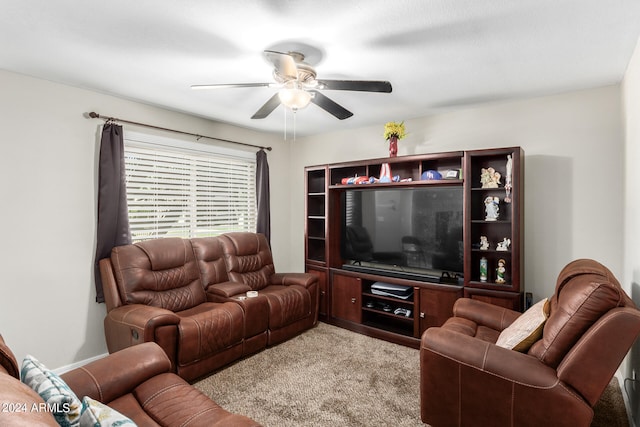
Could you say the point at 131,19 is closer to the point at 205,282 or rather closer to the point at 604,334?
the point at 205,282

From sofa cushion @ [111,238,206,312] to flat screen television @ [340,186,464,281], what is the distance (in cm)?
181

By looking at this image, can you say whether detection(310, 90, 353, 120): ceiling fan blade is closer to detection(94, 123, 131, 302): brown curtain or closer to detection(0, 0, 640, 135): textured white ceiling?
detection(0, 0, 640, 135): textured white ceiling

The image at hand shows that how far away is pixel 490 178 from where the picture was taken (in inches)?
126

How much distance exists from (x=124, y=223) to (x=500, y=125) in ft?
12.8

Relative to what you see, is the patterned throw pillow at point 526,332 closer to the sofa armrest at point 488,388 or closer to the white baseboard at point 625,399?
the sofa armrest at point 488,388

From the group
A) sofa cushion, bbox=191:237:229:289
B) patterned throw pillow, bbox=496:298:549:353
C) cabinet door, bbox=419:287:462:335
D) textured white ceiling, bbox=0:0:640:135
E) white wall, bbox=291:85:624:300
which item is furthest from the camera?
sofa cushion, bbox=191:237:229:289

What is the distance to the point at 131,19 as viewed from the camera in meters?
1.88

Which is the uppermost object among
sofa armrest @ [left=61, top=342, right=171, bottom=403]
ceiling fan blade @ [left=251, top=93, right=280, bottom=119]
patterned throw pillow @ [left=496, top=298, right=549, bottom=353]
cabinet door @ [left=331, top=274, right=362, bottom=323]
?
ceiling fan blade @ [left=251, top=93, right=280, bottom=119]

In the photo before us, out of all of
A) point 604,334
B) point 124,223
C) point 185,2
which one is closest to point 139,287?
point 124,223

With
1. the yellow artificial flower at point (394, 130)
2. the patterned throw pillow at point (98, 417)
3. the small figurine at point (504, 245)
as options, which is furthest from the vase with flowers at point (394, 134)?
the patterned throw pillow at point (98, 417)

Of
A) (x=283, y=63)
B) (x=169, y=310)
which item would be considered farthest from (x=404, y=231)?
(x=169, y=310)

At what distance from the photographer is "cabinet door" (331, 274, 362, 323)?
3893 millimetres

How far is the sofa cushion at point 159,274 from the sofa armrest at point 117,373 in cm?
115

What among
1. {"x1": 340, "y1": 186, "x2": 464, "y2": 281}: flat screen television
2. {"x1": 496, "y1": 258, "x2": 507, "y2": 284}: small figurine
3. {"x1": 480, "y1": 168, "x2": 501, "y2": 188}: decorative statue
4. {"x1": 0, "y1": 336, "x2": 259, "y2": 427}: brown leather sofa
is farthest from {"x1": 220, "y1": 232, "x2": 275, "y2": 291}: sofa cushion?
{"x1": 480, "y1": 168, "x2": 501, "y2": 188}: decorative statue
